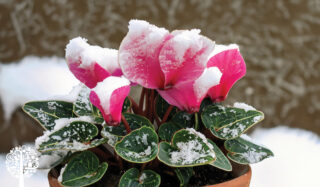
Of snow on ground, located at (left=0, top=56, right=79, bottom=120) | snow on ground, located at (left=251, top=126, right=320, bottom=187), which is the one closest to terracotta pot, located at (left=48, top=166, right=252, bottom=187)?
snow on ground, located at (left=251, top=126, right=320, bottom=187)

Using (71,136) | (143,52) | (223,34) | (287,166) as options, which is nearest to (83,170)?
(71,136)

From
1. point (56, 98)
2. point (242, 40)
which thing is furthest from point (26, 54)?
point (56, 98)

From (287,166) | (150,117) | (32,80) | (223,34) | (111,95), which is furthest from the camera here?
(223,34)

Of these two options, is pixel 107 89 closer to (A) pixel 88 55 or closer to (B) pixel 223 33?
(A) pixel 88 55

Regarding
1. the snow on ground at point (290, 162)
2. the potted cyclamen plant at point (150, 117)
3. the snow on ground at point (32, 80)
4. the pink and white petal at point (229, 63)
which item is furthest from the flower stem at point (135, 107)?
the snow on ground at point (32, 80)

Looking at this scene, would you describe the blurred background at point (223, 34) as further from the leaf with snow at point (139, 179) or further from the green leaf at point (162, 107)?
the leaf with snow at point (139, 179)

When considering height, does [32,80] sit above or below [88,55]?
below
